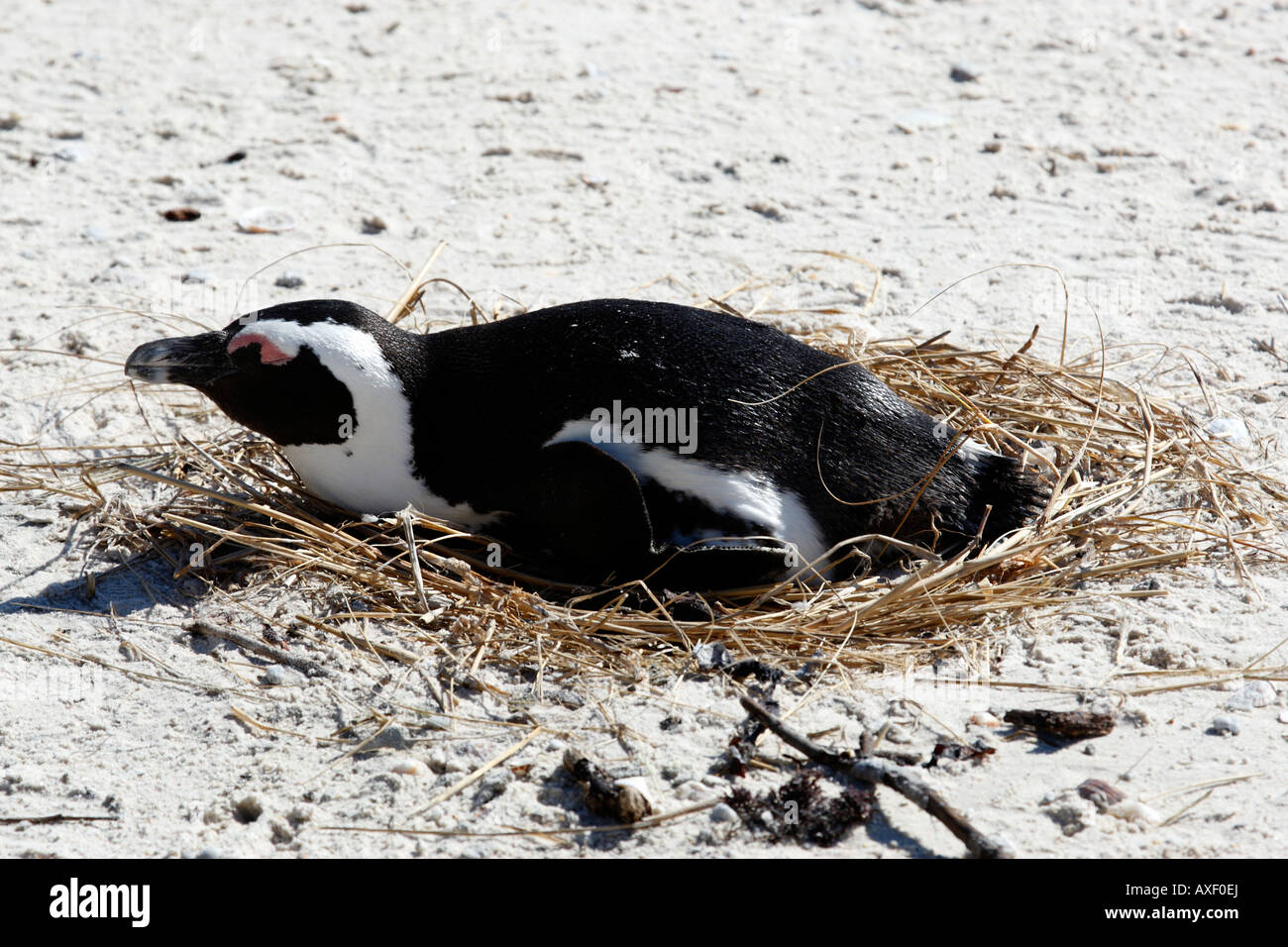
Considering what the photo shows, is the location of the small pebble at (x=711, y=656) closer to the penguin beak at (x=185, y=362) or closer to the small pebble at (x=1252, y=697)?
the small pebble at (x=1252, y=697)

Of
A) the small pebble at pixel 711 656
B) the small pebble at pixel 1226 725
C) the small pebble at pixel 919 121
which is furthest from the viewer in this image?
the small pebble at pixel 919 121

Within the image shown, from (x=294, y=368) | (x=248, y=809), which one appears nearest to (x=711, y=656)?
(x=248, y=809)

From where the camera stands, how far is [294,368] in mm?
3139

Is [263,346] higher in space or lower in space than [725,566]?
higher

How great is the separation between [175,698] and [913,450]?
67.5 inches

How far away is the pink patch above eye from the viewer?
3.14 m

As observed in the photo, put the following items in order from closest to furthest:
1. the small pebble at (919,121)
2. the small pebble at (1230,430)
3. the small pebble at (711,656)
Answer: the small pebble at (711,656) → the small pebble at (1230,430) → the small pebble at (919,121)

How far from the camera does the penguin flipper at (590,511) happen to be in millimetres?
2951

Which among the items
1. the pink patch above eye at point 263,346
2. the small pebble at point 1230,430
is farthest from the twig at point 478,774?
the small pebble at point 1230,430

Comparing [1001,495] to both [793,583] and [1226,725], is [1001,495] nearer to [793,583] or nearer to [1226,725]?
[793,583]

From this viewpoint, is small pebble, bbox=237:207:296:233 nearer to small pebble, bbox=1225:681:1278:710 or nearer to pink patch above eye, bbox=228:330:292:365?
pink patch above eye, bbox=228:330:292:365

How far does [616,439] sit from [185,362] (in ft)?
3.50

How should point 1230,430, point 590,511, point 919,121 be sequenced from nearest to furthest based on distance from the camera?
1. point 590,511
2. point 1230,430
3. point 919,121
